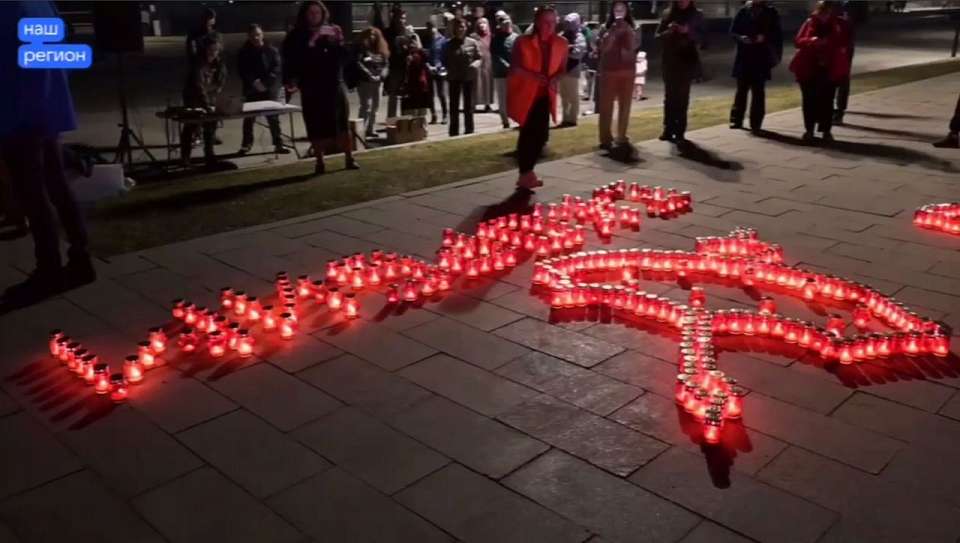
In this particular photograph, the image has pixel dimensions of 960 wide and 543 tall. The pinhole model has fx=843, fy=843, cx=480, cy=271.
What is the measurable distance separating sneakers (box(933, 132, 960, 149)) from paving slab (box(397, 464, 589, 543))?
9499 millimetres

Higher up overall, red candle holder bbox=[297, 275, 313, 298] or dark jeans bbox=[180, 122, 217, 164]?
Result: dark jeans bbox=[180, 122, 217, 164]

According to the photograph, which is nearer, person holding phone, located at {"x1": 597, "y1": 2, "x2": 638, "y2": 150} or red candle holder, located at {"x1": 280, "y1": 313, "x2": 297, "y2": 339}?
red candle holder, located at {"x1": 280, "y1": 313, "x2": 297, "y2": 339}

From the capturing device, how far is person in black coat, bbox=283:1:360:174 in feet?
29.1

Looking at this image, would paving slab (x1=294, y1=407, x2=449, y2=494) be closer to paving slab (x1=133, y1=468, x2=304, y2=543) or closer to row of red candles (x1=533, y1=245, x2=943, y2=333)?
paving slab (x1=133, y1=468, x2=304, y2=543)

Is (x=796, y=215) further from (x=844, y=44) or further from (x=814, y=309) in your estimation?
(x=844, y=44)

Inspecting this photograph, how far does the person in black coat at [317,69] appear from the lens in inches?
349

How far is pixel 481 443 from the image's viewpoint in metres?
3.80

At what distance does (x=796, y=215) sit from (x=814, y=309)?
7.89 feet

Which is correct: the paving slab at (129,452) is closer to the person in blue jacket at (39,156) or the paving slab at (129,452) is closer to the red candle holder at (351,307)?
the red candle holder at (351,307)

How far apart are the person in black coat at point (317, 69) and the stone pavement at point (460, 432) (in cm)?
323

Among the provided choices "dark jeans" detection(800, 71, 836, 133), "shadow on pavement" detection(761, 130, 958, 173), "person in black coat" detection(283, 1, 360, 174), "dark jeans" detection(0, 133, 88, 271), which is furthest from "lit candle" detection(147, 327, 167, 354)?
"dark jeans" detection(800, 71, 836, 133)

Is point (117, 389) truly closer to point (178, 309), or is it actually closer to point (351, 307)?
point (178, 309)

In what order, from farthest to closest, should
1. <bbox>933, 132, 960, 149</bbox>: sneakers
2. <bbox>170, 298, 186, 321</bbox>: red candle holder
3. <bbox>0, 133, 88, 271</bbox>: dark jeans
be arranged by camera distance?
<bbox>933, 132, 960, 149</bbox>: sneakers
<bbox>0, 133, 88, 271</bbox>: dark jeans
<bbox>170, 298, 186, 321</bbox>: red candle holder

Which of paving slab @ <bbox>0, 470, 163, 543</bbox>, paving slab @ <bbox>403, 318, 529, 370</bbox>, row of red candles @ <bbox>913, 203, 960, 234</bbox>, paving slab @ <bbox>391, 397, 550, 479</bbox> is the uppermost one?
row of red candles @ <bbox>913, 203, 960, 234</bbox>
